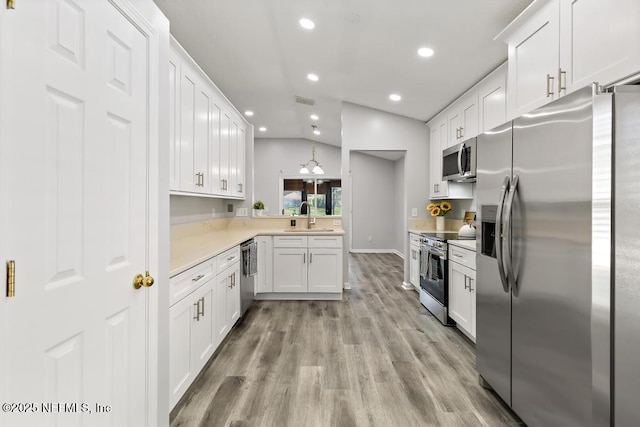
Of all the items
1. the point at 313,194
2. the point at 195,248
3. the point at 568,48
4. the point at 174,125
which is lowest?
the point at 195,248

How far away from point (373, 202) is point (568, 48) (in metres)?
6.62

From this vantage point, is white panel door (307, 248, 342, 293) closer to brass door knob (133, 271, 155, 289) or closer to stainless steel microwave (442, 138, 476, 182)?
stainless steel microwave (442, 138, 476, 182)

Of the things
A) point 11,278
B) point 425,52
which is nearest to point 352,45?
point 425,52

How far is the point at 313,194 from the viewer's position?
8.23m

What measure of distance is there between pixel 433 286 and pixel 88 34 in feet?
11.6

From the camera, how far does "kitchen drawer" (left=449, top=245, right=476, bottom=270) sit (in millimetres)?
2719

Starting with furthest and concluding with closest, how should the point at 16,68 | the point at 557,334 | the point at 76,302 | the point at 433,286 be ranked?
the point at 433,286 → the point at 557,334 → the point at 76,302 → the point at 16,68

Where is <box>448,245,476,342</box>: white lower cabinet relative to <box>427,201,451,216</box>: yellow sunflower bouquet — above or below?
below

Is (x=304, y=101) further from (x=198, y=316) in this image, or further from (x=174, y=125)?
(x=198, y=316)

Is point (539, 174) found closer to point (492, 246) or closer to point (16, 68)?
point (492, 246)

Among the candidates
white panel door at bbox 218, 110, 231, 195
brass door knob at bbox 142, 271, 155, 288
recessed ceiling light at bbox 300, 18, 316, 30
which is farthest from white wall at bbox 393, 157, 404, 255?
brass door knob at bbox 142, 271, 155, 288

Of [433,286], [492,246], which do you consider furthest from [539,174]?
[433,286]

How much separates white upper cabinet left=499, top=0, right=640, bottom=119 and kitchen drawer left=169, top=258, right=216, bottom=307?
2.40m

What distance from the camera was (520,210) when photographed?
166 centimetres
